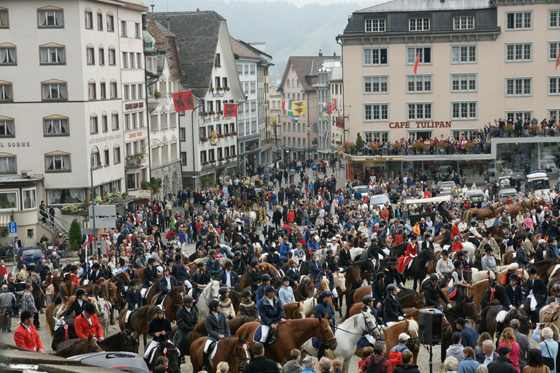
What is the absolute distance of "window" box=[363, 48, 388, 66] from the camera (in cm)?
6662

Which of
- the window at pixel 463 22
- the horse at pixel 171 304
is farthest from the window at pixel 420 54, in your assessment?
the horse at pixel 171 304

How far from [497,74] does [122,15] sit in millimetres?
33310

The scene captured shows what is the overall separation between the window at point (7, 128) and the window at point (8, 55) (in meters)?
3.75

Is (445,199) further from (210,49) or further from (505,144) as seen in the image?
(210,49)

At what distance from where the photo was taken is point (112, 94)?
54.4m

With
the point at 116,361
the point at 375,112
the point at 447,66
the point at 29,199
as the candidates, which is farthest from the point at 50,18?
the point at 116,361

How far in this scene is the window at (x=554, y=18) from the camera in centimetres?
6456

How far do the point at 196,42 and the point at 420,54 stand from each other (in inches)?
939

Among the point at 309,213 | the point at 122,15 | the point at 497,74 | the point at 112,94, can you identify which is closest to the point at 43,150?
the point at 112,94

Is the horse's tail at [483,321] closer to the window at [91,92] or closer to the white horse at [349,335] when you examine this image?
the white horse at [349,335]

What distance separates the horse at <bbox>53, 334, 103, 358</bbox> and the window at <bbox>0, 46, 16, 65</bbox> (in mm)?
37271

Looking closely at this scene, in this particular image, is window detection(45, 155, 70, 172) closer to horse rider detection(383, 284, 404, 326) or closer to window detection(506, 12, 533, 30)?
horse rider detection(383, 284, 404, 326)

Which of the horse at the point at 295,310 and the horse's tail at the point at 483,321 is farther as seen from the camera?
the horse's tail at the point at 483,321

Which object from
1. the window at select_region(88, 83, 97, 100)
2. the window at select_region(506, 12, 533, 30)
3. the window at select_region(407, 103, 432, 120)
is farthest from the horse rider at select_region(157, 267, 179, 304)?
the window at select_region(506, 12, 533, 30)
